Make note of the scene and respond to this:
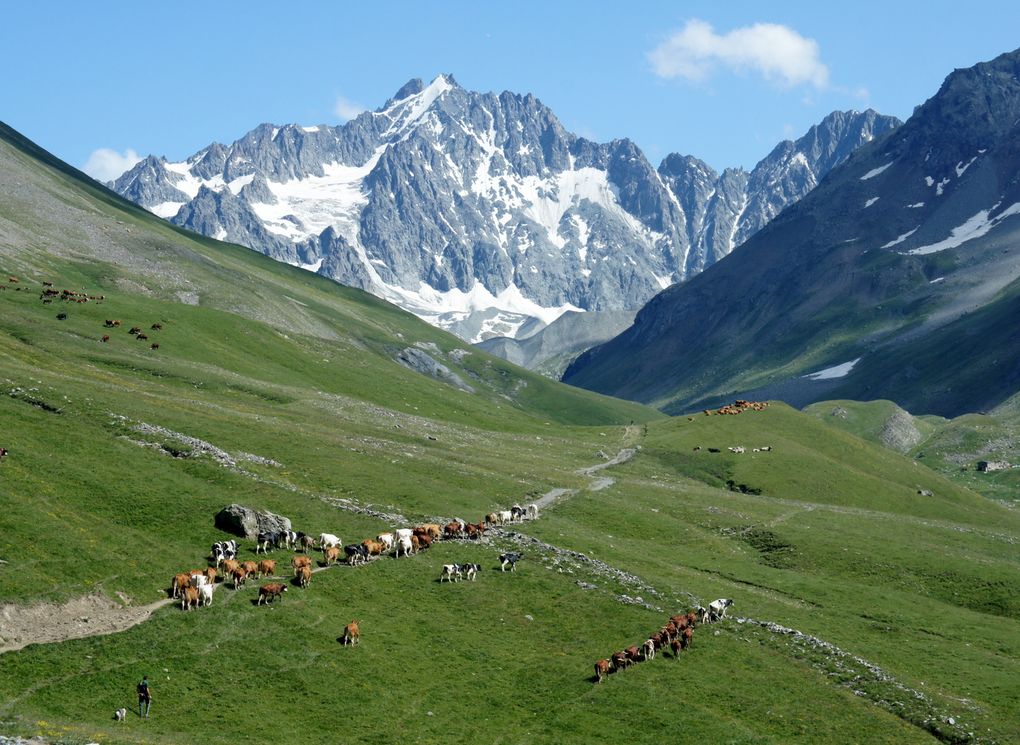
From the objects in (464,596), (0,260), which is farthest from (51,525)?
(0,260)

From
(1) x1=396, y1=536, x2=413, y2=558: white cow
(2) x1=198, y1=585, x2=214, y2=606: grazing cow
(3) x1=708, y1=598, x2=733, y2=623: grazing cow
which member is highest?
(3) x1=708, y1=598, x2=733, y2=623: grazing cow

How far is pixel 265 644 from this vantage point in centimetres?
4934

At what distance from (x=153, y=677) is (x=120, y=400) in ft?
151

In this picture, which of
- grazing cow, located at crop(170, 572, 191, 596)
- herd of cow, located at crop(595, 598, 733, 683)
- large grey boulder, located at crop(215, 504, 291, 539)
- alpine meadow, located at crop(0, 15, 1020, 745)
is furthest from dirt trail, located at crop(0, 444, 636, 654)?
herd of cow, located at crop(595, 598, 733, 683)

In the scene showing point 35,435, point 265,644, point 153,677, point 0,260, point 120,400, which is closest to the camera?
point 153,677

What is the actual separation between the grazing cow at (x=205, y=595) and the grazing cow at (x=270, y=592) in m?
2.81

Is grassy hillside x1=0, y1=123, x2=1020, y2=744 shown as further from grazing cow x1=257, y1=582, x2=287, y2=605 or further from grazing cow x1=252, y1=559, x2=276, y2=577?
grazing cow x1=252, y1=559, x2=276, y2=577

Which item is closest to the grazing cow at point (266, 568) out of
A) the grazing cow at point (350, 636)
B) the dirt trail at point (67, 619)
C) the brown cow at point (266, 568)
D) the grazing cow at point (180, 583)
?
the brown cow at point (266, 568)

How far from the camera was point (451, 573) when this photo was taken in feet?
203

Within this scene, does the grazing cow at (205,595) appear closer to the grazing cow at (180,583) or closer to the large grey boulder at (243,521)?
the grazing cow at (180,583)

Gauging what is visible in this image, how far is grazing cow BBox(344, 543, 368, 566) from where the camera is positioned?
2422 inches

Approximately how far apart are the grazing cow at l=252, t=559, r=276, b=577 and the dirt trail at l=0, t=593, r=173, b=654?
7221mm

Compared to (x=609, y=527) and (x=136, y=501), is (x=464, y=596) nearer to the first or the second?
(x=136, y=501)

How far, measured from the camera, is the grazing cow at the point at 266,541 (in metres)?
61.2
